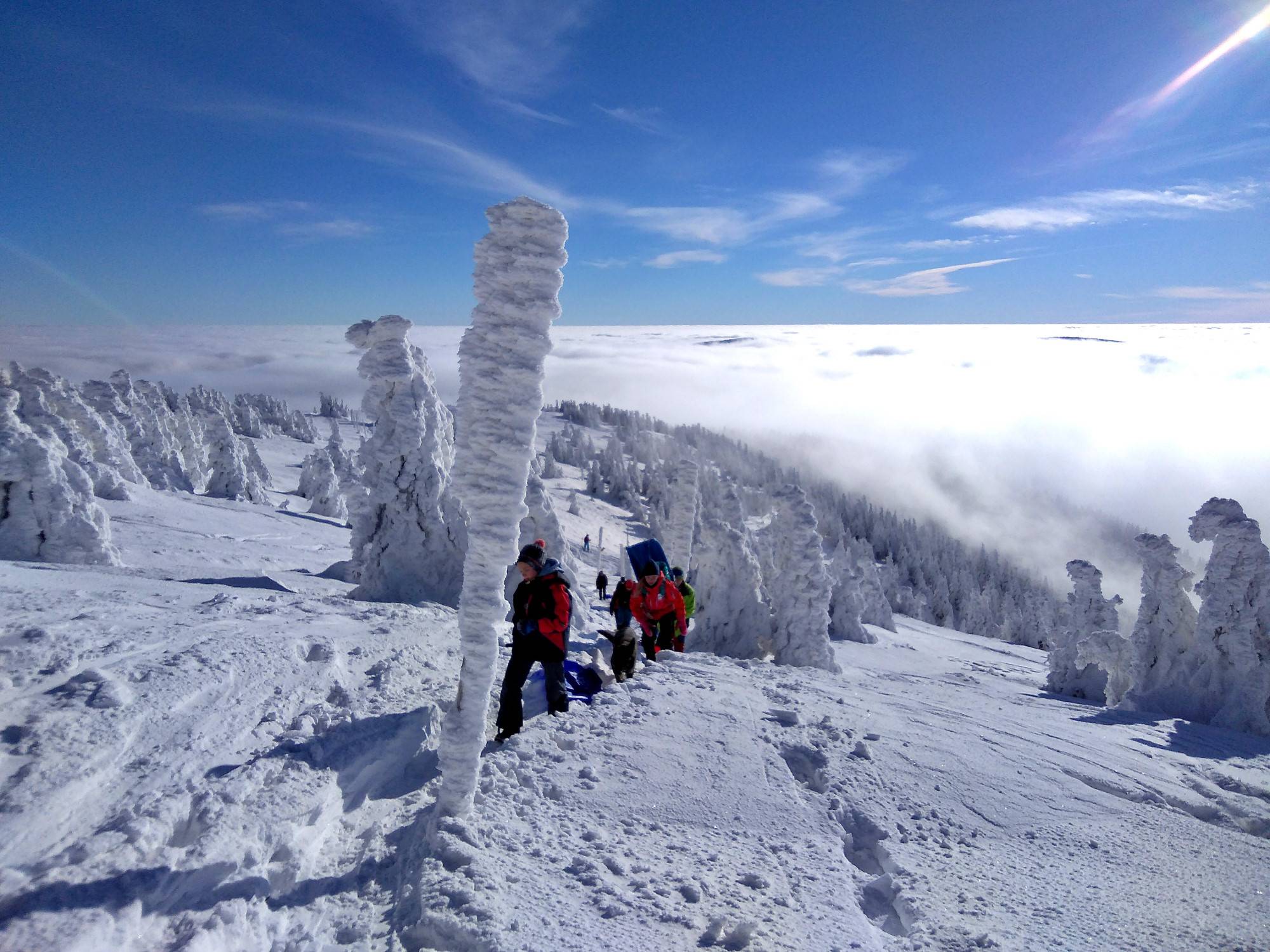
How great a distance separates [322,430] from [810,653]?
337 ft

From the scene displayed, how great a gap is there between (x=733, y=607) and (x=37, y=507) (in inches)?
662

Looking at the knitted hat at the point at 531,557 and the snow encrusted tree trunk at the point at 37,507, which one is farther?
the snow encrusted tree trunk at the point at 37,507

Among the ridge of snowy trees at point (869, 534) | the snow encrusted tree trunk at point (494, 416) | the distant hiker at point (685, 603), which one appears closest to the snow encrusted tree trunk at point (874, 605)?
the ridge of snowy trees at point (869, 534)

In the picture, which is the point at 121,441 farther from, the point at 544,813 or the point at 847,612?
the point at 847,612

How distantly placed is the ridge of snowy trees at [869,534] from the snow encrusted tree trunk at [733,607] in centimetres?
1712

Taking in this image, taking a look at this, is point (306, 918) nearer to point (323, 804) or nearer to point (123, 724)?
point (323, 804)

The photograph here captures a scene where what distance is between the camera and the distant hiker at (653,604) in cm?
1025

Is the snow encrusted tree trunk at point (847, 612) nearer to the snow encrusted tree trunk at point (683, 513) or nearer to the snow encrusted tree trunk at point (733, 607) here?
the snow encrusted tree trunk at point (733, 607)

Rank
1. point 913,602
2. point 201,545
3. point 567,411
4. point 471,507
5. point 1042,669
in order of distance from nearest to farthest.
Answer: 1. point 471,507
2. point 201,545
3. point 1042,669
4. point 913,602
5. point 567,411

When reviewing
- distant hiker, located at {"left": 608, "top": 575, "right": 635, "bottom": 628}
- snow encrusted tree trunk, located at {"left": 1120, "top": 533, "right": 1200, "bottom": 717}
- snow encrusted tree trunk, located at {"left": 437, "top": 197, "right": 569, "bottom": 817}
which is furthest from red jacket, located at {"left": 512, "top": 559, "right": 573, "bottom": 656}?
snow encrusted tree trunk, located at {"left": 1120, "top": 533, "right": 1200, "bottom": 717}

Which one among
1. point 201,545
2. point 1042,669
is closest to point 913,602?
point 1042,669

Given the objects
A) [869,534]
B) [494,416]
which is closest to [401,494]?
[494,416]

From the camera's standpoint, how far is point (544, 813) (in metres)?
5.48

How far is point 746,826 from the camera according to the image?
569 centimetres
